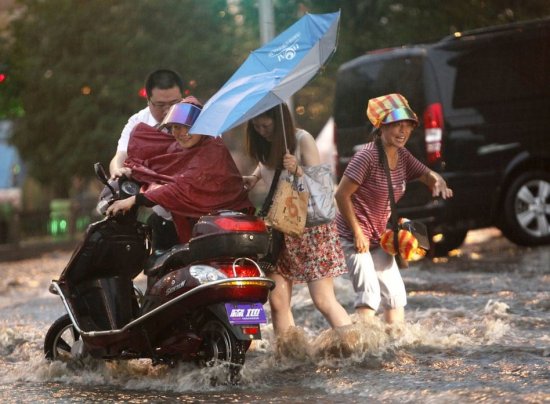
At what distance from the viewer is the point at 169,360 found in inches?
304

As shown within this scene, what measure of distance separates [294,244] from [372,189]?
69 cm

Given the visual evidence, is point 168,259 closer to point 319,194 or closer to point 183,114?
point 183,114

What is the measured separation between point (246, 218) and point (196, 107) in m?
0.82

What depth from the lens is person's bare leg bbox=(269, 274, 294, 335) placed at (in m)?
8.32

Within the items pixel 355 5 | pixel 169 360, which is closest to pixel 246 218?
pixel 169 360

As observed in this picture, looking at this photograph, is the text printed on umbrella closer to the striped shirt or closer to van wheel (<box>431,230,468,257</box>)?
the striped shirt

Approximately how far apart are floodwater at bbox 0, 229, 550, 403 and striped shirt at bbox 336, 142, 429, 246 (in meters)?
0.60

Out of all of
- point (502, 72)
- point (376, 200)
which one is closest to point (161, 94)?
point (376, 200)

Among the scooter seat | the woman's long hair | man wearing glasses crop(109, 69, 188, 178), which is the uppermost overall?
man wearing glasses crop(109, 69, 188, 178)

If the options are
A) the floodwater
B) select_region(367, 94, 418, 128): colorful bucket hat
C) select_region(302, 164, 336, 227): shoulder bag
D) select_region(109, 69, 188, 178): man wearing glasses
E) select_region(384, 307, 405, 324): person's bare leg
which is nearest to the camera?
the floodwater

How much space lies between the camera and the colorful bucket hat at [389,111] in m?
8.44

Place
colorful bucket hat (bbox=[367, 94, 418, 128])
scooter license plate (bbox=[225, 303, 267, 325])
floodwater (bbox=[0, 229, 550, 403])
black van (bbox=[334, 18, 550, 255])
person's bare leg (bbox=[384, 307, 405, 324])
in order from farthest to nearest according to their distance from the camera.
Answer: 1. black van (bbox=[334, 18, 550, 255])
2. person's bare leg (bbox=[384, 307, 405, 324])
3. colorful bucket hat (bbox=[367, 94, 418, 128])
4. scooter license plate (bbox=[225, 303, 267, 325])
5. floodwater (bbox=[0, 229, 550, 403])

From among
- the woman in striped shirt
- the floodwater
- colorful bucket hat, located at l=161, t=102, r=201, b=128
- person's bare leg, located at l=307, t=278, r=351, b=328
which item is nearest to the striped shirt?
the woman in striped shirt

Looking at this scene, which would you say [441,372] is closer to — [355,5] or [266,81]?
[266,81]
